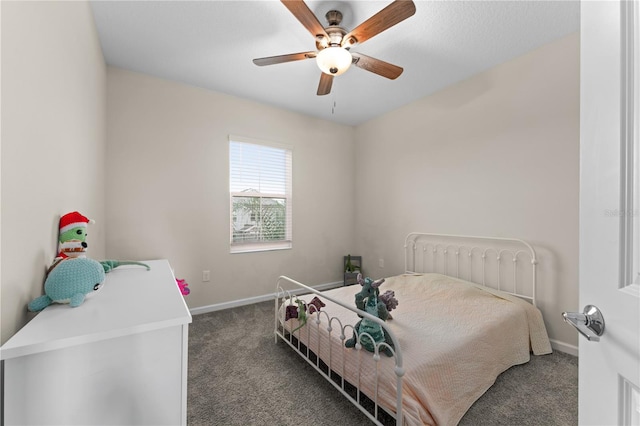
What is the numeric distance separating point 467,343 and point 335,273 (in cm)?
243

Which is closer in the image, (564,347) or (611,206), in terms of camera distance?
(611,206)

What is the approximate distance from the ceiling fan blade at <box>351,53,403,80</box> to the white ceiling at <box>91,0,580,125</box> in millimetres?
288

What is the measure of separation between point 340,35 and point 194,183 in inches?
81.7

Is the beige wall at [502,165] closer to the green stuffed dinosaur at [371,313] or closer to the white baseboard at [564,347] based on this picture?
the white baseboard at [564,347]

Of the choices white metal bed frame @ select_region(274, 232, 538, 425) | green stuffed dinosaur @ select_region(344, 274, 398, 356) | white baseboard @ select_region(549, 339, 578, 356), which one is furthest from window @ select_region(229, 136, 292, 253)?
white baseboard @ select_region(549, 339, 578, 356)

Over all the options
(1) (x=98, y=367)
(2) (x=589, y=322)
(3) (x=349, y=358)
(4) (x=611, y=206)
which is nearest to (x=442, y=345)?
(3) (x=349, y=358)

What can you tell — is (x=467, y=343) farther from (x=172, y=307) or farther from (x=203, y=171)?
(x=203, y=171)

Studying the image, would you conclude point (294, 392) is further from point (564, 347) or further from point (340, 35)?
point (340, 35)

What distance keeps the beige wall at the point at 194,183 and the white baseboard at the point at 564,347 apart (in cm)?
252

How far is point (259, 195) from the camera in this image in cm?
328

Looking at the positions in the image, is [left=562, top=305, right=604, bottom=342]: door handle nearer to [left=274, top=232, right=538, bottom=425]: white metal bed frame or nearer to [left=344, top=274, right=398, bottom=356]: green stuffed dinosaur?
[left=344, top=274, right=398, bottom=356]: green stuffed dinosaur

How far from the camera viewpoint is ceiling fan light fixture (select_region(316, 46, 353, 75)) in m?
1.65

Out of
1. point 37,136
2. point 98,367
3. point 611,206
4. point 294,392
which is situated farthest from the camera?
point 294,392

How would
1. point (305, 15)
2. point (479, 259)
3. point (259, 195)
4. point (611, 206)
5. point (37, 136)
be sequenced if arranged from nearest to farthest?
point (611, 206)
point (37, 136)
point (305, 15)
point (479, 259)
point (259, 195)
